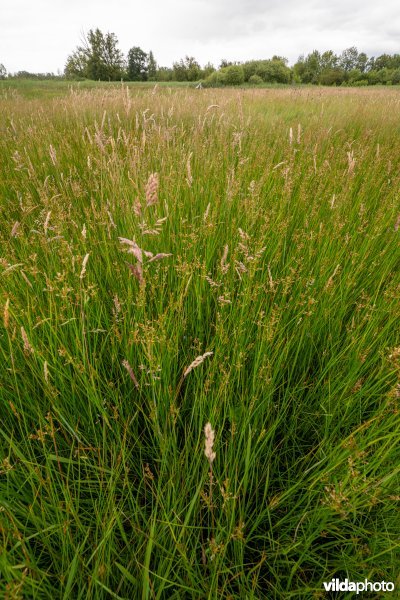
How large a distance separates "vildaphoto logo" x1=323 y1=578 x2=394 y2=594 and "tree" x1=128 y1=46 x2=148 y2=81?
6682 cm

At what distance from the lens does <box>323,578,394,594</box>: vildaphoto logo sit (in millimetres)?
763

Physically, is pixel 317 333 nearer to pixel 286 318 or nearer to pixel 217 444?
pixel 286 318

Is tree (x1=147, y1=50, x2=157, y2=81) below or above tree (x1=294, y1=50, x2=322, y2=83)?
below

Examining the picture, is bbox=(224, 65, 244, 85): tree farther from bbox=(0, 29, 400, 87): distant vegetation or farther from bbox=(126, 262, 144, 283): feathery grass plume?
bbox=(126, 262, 144, 283): feathery grass plume

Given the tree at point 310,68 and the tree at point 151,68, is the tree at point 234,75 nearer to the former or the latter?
the tree at point 310,68

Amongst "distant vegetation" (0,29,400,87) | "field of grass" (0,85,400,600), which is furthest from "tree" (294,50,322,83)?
"field of grass" (0,85,400,600)

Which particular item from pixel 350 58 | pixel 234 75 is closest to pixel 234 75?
pixel 234 75

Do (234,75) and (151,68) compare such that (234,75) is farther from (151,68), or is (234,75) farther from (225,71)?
(151,68)

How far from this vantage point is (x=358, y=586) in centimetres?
79

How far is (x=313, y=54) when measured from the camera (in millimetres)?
43594

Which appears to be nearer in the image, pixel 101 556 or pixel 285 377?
pixel 101 556

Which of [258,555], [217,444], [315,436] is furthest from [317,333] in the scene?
[258,555]

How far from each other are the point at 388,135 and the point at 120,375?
16.4 feet

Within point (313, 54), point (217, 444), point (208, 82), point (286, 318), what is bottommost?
point (217, 444)
